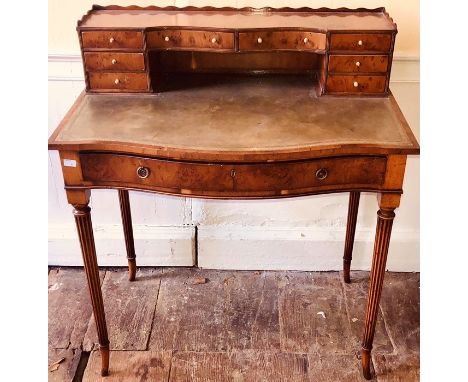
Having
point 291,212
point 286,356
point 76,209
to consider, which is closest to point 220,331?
point 286,356

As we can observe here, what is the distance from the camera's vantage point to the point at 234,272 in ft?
9.18

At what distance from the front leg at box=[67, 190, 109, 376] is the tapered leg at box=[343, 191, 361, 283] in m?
1.13

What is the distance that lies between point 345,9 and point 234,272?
1.34m

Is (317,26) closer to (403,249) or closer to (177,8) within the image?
(177,8)

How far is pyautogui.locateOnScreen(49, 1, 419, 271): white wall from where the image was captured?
105 inches

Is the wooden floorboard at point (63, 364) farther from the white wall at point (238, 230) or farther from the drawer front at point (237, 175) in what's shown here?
the drawer front at point (237, 175)

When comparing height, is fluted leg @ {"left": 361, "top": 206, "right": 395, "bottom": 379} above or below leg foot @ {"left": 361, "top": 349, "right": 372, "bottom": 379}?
above

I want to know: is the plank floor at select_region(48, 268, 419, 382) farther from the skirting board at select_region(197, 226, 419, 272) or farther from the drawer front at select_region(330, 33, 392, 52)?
the drawer front at select_region(330, 33, 392, 52)

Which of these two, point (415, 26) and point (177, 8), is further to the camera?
point (415, 26)

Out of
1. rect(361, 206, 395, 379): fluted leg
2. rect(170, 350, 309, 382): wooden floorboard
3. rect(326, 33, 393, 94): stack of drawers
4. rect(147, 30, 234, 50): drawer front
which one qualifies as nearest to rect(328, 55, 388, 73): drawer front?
rect(326, 33, 393, 94): stack of drawers

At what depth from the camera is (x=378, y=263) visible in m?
1.99

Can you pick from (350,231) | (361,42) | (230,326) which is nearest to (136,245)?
(230,326)

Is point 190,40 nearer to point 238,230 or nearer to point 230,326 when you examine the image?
point 238,230

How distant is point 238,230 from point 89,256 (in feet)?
2.92
